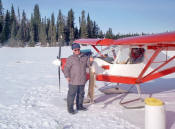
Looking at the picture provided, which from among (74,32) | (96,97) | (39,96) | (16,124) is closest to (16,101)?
(39,96)

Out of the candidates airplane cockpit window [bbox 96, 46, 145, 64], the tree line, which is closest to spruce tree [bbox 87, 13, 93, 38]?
the tree line

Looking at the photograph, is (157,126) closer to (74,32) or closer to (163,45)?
(163,45)

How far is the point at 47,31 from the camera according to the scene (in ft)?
196

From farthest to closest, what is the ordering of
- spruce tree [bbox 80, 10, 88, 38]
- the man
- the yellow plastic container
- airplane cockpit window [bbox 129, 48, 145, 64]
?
1. spruce tree [bbox 80, 10, 88, 38]
2. airplane cockpit window [bbox 129, 48, 145, 64]
3. the man
4. the yellow plastic container

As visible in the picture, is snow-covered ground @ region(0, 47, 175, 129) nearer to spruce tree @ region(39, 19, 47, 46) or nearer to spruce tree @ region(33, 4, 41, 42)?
spruce tree @ region(39, 19, 47, 46)

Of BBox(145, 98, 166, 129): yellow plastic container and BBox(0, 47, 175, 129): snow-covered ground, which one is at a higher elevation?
BBox(145, 98, 166, 129): yellow plastic container

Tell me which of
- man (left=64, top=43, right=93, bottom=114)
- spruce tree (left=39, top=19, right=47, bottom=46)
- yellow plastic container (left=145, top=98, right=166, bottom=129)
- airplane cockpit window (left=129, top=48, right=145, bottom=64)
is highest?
spruce tree (left=39, top=19, right=47, bottom=46)

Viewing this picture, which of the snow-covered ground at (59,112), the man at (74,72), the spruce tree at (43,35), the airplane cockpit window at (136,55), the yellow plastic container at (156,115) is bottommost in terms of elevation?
the snow-covered ground at (59,112)

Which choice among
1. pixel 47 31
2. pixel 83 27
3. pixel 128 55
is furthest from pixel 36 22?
pixel 128 55

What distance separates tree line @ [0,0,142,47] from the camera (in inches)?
1990

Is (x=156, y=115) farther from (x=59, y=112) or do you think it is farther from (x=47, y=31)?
(x=47, y=31)

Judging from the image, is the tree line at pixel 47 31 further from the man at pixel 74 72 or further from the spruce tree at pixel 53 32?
the man at pixel 74 72

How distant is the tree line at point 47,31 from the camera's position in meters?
50.5

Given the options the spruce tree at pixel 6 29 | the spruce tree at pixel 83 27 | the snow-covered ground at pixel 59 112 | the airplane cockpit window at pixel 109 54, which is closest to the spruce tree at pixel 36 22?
the spruce tree at pixel 6 29
